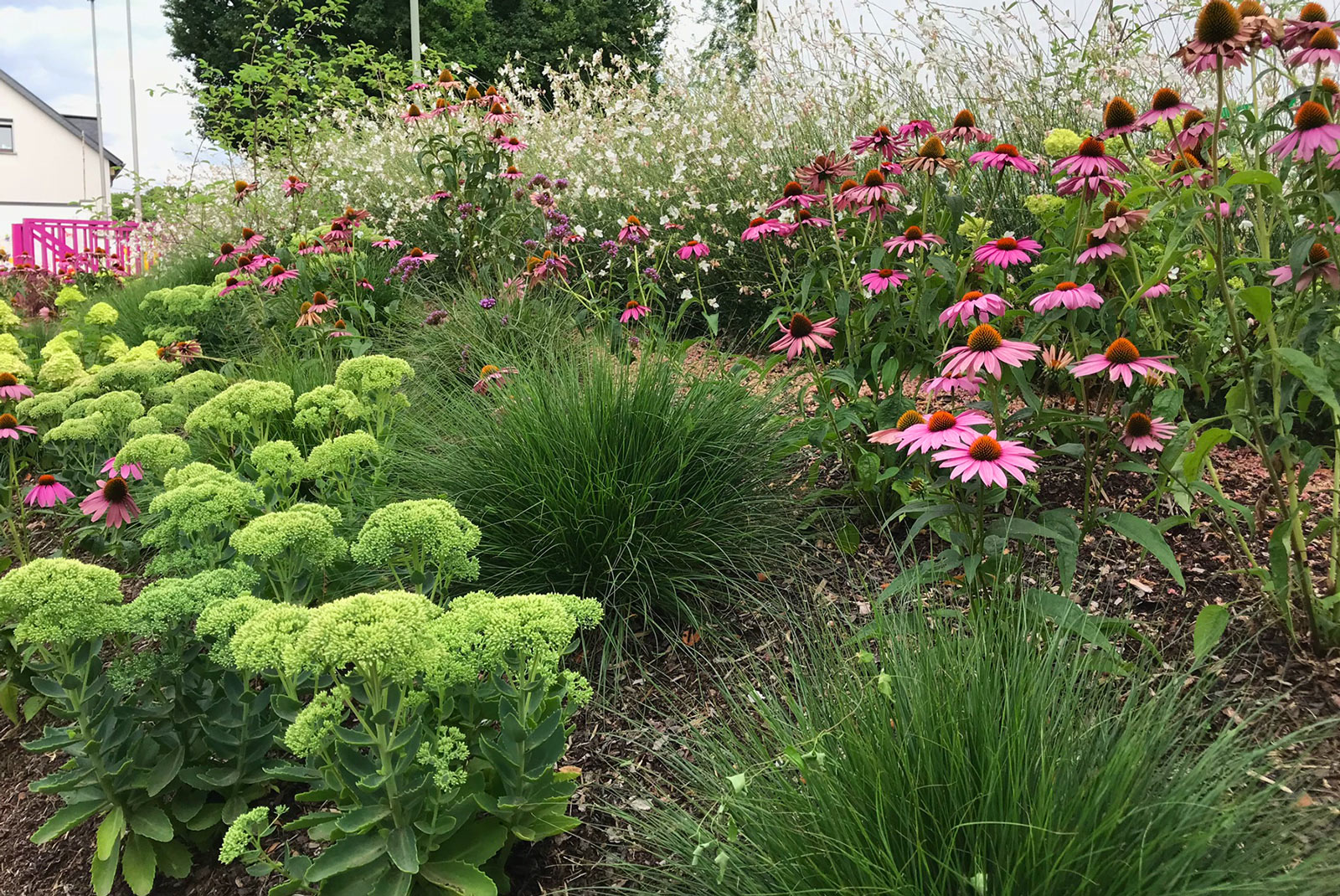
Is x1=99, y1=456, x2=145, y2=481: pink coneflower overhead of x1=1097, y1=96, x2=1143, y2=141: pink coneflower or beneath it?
beneath

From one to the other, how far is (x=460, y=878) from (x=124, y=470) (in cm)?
218

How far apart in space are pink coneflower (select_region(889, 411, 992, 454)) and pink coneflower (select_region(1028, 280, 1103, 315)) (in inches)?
16.2

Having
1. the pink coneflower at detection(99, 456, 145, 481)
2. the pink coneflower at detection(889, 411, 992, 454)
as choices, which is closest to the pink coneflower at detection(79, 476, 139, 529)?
the pink coneflower at detection(99, 456, 145, 481)

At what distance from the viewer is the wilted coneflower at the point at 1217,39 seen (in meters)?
1.76

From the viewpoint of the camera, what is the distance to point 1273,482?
76.0 inches

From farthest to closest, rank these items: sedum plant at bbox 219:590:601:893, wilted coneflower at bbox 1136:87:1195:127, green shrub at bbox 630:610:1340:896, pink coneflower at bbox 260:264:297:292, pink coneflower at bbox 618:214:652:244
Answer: pink coneflower at bbox 260:264:297:292
pink coneflower at bbox 618:214:652:244
wilted coneflower at bbox 1136:87:1195:127
sedum plant at bbox 219:590:601:893
green shrub at bbox 630:610:1340:896

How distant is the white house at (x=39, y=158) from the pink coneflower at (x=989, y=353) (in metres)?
40.3

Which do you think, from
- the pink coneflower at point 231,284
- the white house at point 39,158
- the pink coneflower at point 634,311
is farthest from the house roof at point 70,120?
the pink coneflower at point 634,311

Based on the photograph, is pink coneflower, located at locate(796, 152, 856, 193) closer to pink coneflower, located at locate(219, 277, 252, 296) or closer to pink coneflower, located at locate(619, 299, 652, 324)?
pink coneflower, located at locate(619, 299, 652, 324)

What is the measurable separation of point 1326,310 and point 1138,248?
0.69 metres

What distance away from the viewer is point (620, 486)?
8.37ft

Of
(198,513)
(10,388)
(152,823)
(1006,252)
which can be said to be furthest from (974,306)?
(10,388)

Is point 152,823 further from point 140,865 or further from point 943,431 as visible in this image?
point 943,431

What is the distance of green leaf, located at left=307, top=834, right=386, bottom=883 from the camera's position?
4.75 ft
